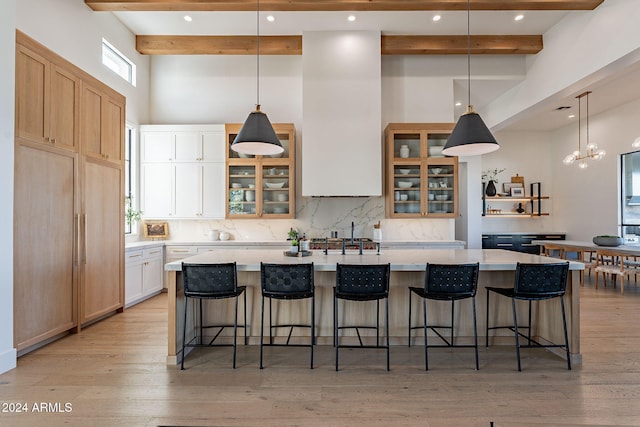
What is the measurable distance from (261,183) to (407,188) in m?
2.32

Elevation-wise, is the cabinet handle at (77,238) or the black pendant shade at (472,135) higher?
the black pendant shade at (472,135)

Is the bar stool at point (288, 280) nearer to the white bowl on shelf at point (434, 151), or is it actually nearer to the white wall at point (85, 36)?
the white bowl on shelf at point (434, 151)

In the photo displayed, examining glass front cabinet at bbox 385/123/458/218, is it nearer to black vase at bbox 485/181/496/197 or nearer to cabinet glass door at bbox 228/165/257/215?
cabinet glass door at bbox 228/165/257/215

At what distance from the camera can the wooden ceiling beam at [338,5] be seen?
13.5 feet

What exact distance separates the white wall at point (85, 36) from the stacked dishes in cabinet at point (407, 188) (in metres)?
4.34

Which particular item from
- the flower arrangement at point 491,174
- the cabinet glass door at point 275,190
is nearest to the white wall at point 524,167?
the flower arrangement at point 491,174

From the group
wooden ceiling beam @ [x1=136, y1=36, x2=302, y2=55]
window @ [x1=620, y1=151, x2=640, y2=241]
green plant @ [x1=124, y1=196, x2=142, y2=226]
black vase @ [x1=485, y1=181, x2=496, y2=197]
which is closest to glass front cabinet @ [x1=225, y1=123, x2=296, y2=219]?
wooden ceiling beam @ [x1=136, y1=36, x2=302, y2=55]

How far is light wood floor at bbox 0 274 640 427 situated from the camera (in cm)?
213

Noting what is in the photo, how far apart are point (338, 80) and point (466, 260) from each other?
134 inches

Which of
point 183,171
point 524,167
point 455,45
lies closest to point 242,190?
point 183,171

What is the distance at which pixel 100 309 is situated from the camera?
395 centimetres

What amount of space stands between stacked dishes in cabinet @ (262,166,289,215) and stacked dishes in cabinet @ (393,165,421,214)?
1.74 metres

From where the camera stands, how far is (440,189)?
5332 millimetres

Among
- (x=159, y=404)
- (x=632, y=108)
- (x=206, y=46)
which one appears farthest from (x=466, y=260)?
(x=632, y=108)
